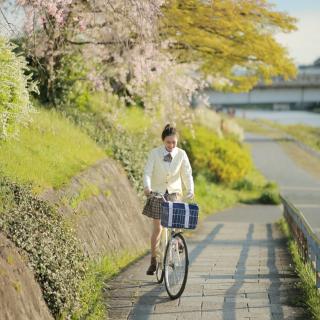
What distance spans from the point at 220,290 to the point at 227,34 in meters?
13.9

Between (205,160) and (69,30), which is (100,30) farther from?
(205,160)

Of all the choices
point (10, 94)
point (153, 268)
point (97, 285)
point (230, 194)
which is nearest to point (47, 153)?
point (10, 94)

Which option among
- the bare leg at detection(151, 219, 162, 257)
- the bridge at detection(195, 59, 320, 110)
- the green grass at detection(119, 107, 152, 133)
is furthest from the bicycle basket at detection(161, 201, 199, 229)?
the bridge at detection(195, 59, 320, 110)

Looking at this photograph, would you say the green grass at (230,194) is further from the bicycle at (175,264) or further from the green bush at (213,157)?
the bicycle at (175,264)

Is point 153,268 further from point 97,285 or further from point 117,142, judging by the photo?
point 117,142

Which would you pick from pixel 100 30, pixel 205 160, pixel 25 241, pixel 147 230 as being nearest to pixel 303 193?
pixel 205 160

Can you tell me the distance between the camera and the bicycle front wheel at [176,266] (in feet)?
26.8

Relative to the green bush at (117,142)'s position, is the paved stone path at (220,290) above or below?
below

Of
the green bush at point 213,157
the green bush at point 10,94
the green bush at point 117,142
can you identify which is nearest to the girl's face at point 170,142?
the green bush at point 10,94

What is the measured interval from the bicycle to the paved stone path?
0.47ft

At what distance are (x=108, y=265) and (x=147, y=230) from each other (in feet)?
13.3

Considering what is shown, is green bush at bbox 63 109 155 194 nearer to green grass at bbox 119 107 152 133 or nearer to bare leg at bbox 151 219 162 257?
green grass at bbox 119 107 152 133

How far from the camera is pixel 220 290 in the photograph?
8742mm

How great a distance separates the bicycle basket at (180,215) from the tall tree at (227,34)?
413 inches
